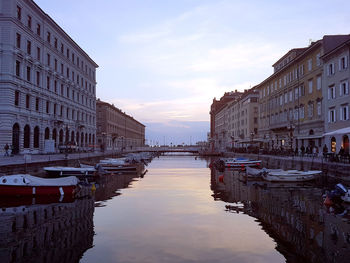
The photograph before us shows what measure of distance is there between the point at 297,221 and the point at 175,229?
602cm

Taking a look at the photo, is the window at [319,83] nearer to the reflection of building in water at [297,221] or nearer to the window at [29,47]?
the reflection of building in water at [297,221]

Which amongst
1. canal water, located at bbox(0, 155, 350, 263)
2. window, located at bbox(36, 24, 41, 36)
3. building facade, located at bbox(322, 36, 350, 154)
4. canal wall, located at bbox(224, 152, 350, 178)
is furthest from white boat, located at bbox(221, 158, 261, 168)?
window, located at bbox(36, 24, 41, 36)

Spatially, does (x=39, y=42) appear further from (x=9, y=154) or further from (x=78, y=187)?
(x=78, y=187)

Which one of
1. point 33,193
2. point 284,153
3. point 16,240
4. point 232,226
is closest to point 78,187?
point 33,193

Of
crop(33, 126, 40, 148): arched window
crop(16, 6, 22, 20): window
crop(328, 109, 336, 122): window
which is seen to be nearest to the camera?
crop(328, 109, 336, 122): window

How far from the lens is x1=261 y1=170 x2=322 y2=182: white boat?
1189 inches

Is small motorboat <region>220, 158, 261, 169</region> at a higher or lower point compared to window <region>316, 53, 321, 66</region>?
lower

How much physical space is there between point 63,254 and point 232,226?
7.72 m

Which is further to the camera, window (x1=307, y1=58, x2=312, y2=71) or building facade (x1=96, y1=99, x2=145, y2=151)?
building facade (x1=96, y1=99, x2=145, y2=151)

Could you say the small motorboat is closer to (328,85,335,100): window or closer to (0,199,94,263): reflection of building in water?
(328,85,335,100): window

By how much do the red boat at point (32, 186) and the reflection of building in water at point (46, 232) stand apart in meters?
2.86

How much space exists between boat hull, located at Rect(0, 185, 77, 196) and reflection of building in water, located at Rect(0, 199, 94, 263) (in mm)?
2826

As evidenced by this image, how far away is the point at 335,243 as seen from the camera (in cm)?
1251

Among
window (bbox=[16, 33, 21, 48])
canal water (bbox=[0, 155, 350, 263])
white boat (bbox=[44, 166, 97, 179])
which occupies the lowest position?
canal water (bbox=[0, 155, 350, 263])
